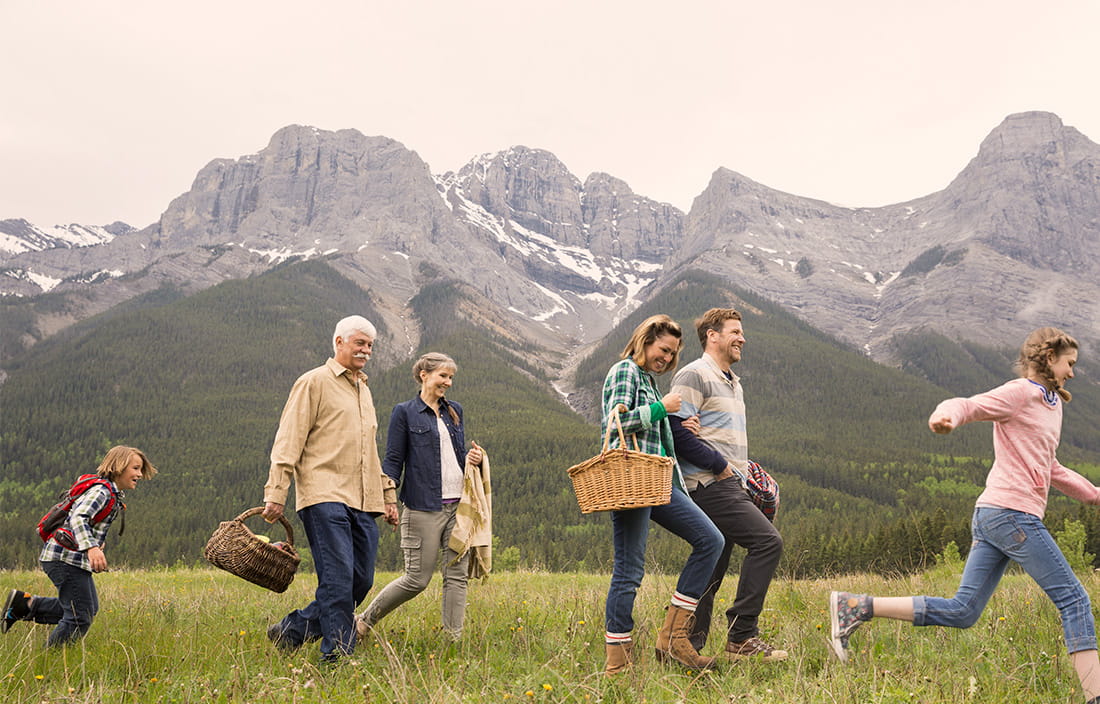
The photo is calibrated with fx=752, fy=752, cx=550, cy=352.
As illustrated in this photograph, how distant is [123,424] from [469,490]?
151 m

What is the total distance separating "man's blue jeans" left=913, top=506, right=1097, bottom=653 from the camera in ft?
15.0

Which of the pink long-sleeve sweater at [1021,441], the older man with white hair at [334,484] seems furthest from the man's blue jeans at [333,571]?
the pink long-sleeve sweater at [1021,441]

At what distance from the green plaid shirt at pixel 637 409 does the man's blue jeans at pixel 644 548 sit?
24cm

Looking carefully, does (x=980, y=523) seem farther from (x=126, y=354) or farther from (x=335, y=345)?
(x=126, y=354)

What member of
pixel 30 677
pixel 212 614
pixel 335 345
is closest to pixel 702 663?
pixel 335 345

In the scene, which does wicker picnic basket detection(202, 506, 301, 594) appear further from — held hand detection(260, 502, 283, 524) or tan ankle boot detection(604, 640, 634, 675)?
tan ankle boot detection(604, 640, 634, 675)

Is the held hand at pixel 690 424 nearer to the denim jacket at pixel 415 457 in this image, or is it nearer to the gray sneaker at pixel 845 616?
the gray sneaker at pixel 845 616

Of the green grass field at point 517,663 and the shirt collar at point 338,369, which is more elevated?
the shirt collar at point 338,369

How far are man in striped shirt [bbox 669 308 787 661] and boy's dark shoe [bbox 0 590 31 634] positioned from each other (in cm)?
540

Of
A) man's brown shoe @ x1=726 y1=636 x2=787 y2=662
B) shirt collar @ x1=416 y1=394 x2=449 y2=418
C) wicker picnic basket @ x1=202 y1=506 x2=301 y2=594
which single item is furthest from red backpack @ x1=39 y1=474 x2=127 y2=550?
man's brown shoe @ x1=726 y1=636 x2=787 y2=662

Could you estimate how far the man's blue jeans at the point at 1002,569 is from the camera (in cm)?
457

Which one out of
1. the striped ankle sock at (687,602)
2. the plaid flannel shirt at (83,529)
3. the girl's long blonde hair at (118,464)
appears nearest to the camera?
the striped ankle sock at (687,602)

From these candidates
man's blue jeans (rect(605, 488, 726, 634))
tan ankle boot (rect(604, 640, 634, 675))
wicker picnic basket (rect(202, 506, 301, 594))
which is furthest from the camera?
wicker picnic basket (rect(202, 506, 301, 594))

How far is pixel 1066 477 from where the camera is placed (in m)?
5.10
